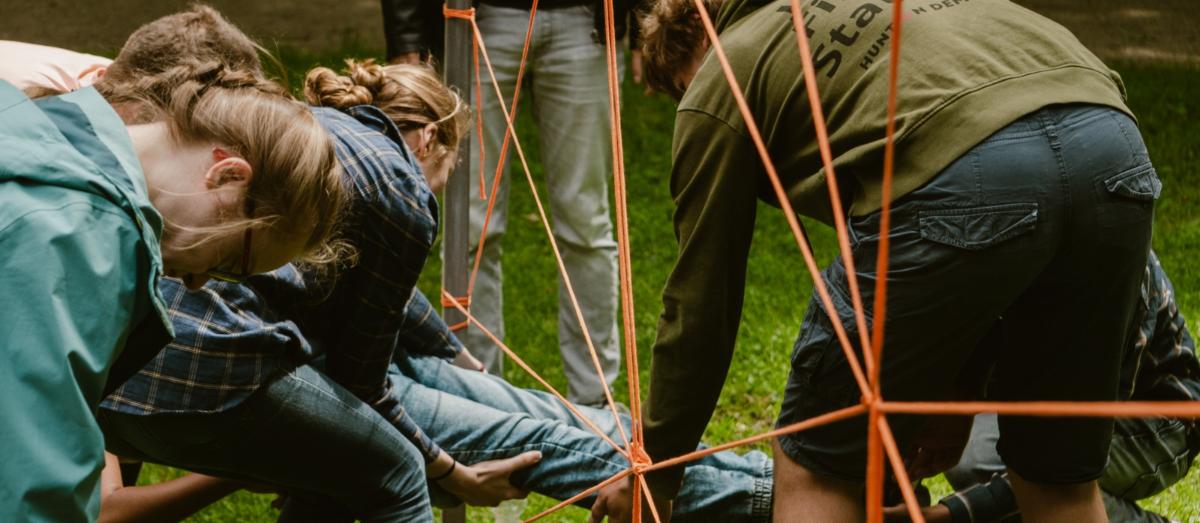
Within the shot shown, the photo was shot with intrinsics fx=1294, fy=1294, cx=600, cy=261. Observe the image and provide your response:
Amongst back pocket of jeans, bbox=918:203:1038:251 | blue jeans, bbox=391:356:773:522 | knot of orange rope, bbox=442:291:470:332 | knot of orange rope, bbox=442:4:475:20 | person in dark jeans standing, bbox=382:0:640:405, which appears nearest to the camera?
back pocket of jeans, bbox=918:203:1038:251

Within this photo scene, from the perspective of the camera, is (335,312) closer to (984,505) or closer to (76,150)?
(76,150)

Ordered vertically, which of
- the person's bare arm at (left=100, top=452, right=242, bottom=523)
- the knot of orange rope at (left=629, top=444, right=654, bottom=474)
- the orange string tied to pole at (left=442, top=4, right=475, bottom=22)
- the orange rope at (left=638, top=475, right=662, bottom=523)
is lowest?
the person's bare arm at (left=100, top=452, right=242, bottom=523)

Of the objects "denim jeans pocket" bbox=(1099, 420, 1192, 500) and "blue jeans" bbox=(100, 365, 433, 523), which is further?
"denim jeans pocket" bbox=(1099, 420, 1192, 500)

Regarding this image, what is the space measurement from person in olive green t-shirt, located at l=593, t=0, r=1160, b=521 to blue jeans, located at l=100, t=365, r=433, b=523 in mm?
453

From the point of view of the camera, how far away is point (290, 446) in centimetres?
190

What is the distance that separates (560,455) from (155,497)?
2.15ft

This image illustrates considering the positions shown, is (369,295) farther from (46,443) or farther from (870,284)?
(46,443)

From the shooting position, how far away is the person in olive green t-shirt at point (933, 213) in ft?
4.93

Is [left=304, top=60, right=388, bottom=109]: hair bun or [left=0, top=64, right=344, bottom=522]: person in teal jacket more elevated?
[left=0, top=64, right=344, bottom=522]: person in teal jacket

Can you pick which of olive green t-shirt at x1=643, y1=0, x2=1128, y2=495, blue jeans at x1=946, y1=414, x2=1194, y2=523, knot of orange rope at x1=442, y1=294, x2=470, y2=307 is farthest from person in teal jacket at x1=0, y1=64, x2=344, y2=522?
blue jeans at x1=946, y1=414, x2=1194, y2=523

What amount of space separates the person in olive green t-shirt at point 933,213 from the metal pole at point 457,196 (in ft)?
2.32

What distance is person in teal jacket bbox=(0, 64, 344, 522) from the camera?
1.05 meters

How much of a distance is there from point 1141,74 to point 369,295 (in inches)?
199

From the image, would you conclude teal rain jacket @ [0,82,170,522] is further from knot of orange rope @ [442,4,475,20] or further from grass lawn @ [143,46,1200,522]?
grass lawn @ [143,46,1200,522]
